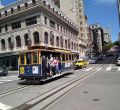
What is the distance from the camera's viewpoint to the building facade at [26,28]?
4044 cm

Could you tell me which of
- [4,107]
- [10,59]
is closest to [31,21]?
[10,59]

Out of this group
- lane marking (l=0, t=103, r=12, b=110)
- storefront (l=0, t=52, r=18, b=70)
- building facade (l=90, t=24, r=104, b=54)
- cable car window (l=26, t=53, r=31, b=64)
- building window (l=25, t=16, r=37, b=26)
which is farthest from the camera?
building facade (l=90, t=24, r=104, b=54)

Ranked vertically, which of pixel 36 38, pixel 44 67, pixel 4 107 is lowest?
pixel 4 107

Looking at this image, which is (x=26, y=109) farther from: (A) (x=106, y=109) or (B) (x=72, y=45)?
(B) (x=72, y=45)

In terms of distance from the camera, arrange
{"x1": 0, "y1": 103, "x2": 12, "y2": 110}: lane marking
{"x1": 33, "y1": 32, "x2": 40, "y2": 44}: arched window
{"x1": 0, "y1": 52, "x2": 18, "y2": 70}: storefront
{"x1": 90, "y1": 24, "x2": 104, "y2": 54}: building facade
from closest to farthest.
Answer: {"x1": 0, "y1": 103, "x2": 12, "y2": 110}: lane marking, {"x1": 33, "y1": 32, "x2": 40, "y2": 44}: arched window, {"x1": 0, "y1": 52, "x2": 18, "y2": 70}: storefront, {"x1": 90, "y1": 24, "x2": 104, "y2": 54}: building facade

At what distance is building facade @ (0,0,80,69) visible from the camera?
40.4m

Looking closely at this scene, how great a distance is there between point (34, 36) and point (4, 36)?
30.3 ft

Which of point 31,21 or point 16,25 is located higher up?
point 31,21

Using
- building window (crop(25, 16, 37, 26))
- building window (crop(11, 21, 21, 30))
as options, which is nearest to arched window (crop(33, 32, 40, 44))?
building window (crop(25, 16, 37, 26))

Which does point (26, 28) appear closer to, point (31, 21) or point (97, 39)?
point (31, 21)

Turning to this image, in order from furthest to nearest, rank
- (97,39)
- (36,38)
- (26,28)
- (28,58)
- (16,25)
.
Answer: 1. (97,39)
2. (16,25)
3. (26,28)
4. (36,38)
5. (28,58)

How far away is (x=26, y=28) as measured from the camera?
139 feet

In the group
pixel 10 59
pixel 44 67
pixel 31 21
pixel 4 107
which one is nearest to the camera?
pixel 4 107

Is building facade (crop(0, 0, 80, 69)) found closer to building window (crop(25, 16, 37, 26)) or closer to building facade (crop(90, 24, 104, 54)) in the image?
building window (crop(25, 16, 37, 26))
